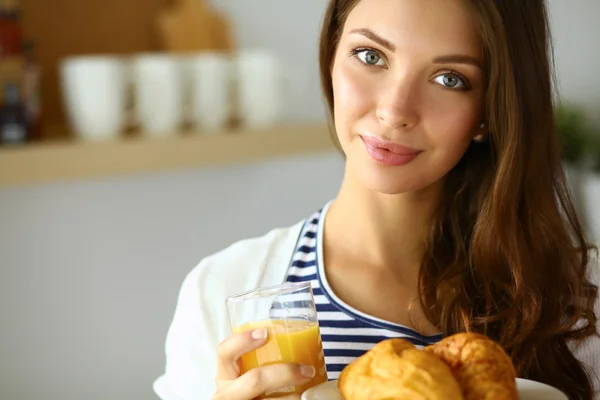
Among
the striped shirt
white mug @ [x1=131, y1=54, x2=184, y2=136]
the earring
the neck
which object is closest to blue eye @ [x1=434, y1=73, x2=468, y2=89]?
the earring

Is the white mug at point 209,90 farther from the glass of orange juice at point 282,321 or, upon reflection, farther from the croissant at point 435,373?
the croissant at point 435,373

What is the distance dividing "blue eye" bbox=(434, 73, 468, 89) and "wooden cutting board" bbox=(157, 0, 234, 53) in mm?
1081

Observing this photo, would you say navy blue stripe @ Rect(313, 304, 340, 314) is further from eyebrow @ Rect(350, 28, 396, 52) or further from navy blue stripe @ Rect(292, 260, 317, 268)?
eyebrow @ Rect(350, 28, 396, 52)

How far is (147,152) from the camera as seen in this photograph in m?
1.88

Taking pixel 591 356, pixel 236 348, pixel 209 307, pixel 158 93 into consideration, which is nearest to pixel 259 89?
pixel 158 93

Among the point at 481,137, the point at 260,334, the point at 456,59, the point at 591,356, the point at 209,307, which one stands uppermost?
the point at 456,59

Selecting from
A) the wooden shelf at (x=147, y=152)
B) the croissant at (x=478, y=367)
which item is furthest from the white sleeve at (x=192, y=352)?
the wooden shelf at (x=147, y=152)

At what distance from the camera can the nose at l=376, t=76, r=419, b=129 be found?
3.51ft

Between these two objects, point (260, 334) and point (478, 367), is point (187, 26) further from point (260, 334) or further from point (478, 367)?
point (478, 367)

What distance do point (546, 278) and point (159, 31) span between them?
1227 millimetres

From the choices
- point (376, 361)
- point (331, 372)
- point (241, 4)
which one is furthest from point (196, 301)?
point (241, 4)

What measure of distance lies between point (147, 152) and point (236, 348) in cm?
108

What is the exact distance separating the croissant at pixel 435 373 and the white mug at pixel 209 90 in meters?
1.26

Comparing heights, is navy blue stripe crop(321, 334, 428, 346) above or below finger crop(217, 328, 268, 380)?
below
